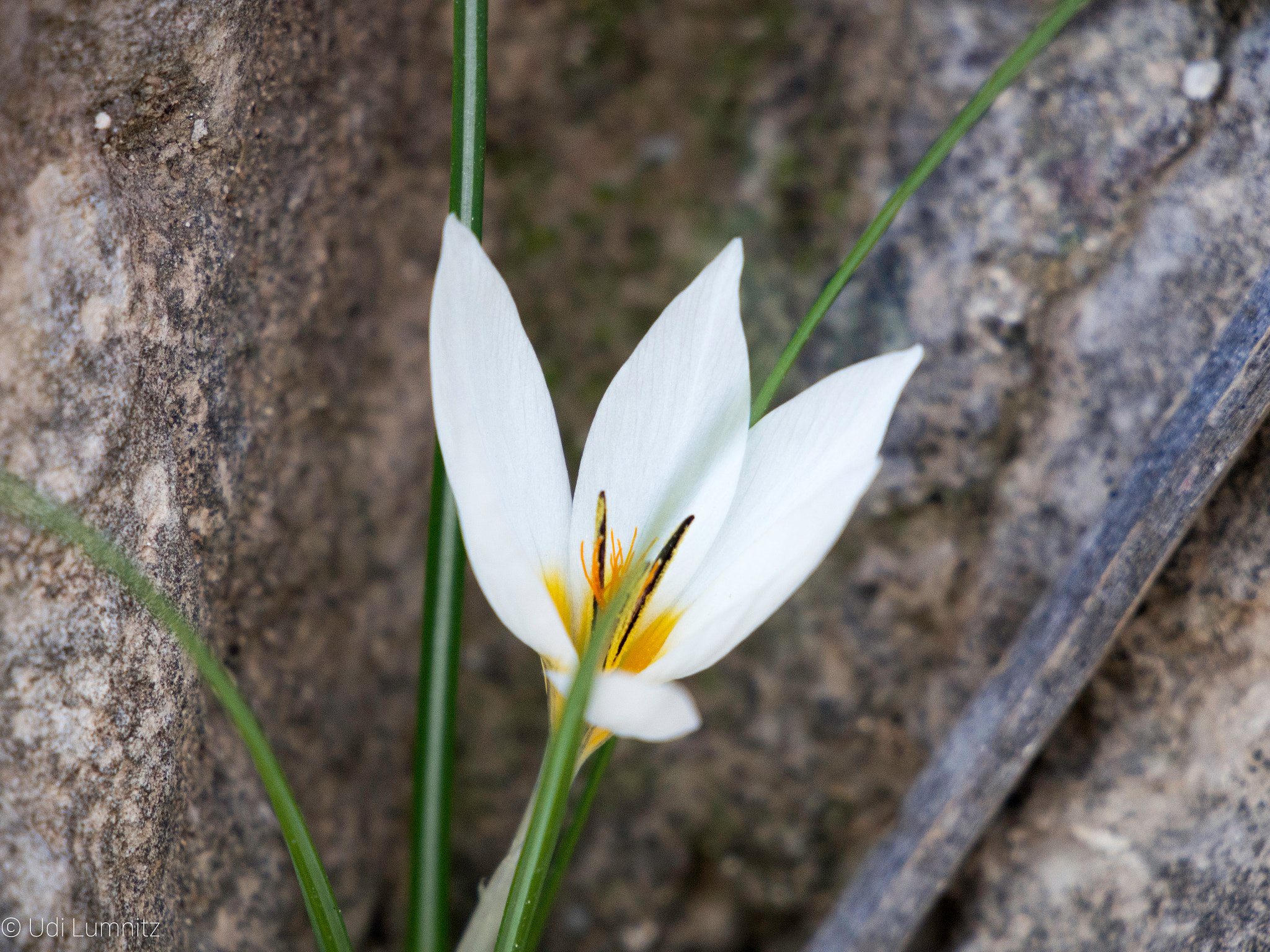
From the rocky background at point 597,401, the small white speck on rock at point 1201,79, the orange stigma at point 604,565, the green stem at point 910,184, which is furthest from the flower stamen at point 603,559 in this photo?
the small white speck on rock at point 1201,79

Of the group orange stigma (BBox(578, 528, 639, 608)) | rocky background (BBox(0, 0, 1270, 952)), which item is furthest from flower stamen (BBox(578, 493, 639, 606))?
rocky background (BBox(0, 0, 1270, 952))

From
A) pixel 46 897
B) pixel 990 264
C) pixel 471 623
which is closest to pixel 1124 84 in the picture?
pixel 990 264

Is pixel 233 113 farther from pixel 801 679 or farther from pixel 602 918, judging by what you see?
pixel 602 918

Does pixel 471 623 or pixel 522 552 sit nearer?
pixel 522 552

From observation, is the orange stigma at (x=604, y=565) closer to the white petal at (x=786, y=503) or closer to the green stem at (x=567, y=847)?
the white petal at (x=786, y=503)

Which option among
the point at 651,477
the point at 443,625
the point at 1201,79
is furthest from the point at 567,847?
the point at 1201,79

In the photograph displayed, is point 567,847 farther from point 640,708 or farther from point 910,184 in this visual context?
point 910,184
